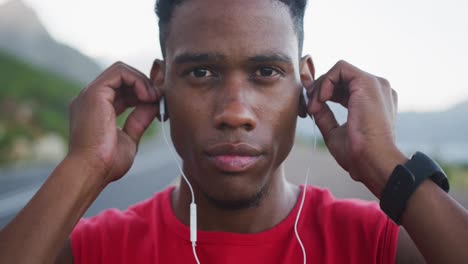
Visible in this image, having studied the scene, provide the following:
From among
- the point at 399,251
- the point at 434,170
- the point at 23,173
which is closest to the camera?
the point at 434,170

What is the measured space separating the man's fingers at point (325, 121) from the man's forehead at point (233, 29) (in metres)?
0.33

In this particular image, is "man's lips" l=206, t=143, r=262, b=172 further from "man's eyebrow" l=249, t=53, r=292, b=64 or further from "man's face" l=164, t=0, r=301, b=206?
"man's eyebrow" l=249, t=53, r=292, b=64

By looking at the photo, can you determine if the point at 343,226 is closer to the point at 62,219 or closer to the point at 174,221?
the point at 174,221

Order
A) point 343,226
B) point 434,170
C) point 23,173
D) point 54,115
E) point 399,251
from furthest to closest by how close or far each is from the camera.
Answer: point 54,115 → point 23,173 → point 343,226 → point 399,251 → point 434,170

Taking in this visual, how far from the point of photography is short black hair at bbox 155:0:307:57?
100 inches

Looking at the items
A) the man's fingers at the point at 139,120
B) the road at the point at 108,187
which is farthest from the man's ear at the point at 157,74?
the road at the point at 108,187

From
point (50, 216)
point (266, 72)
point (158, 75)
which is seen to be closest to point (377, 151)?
point (266, 72)

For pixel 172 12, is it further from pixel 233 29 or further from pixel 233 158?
pixel 233 158

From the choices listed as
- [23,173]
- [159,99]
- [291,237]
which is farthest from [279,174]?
[23,173]

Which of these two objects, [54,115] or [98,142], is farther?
[54,115]

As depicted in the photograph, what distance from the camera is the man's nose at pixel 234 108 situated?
2.17 meters

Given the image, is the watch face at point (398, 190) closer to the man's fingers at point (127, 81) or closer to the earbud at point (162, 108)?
the earbud at point (162, 108)

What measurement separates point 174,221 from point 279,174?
2.04 feet

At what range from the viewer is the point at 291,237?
2.41 metres
